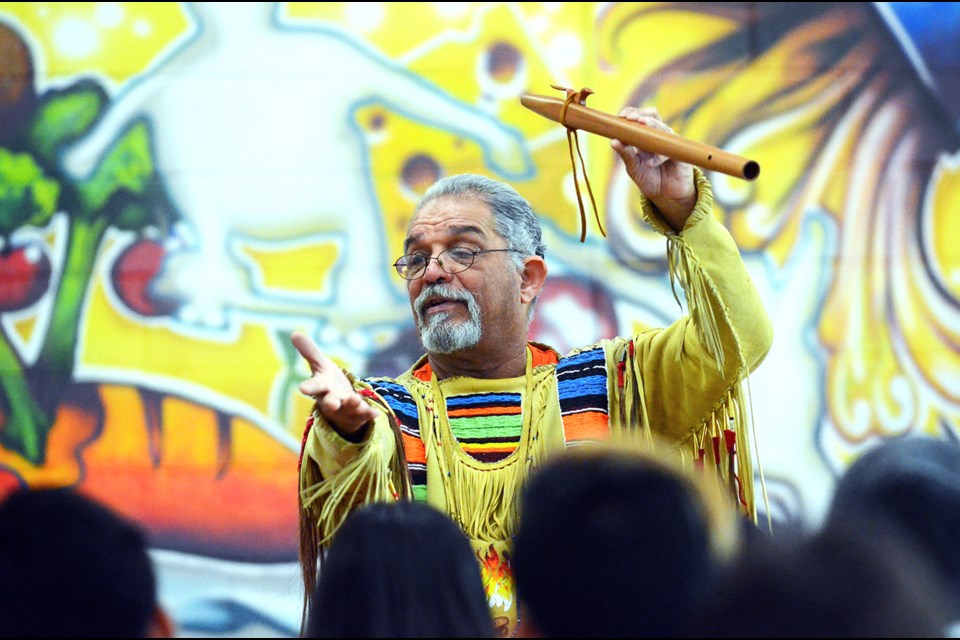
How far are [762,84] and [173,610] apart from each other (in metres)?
2.76

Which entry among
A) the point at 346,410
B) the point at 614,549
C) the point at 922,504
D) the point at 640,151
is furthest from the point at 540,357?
the point at 614,549

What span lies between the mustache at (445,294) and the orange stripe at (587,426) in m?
→ 0.33

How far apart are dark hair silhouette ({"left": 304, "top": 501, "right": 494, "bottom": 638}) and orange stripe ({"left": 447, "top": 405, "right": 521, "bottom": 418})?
1.14 m

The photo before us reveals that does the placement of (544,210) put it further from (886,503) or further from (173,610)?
(886,503)

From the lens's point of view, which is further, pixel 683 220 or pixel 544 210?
pixel 544 210

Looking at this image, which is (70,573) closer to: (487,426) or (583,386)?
(487,426)

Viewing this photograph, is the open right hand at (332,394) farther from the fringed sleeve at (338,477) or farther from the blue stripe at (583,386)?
the blue stripe at (583,386)

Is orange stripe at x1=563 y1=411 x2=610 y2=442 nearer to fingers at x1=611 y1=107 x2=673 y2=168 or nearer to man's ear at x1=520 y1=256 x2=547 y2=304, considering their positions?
man's ear at x1=520 y1=256 x2=547 y2=304

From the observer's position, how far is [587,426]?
2.68m

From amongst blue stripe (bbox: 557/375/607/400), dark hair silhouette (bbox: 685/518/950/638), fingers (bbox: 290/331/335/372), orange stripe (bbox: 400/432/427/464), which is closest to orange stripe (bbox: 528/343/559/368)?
blue stripe (bbox: 557/375/607/400)

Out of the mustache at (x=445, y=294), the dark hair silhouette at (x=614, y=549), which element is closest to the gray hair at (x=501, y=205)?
the mustache at (x=445, y=294)

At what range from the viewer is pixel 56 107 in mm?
4461

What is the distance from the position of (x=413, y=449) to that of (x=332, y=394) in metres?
0.44

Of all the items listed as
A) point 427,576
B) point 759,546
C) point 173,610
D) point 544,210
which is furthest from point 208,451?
point 759,546
